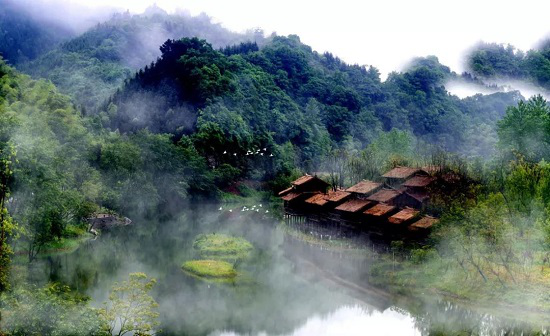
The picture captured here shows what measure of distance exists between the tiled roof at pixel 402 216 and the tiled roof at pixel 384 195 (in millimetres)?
5008

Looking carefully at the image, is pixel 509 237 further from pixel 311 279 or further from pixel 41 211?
pixel 41 211

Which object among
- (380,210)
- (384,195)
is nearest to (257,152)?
(384,195)

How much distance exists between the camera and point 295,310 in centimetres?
3728

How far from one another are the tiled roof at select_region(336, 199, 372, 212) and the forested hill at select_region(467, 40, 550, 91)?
118395 millimetres

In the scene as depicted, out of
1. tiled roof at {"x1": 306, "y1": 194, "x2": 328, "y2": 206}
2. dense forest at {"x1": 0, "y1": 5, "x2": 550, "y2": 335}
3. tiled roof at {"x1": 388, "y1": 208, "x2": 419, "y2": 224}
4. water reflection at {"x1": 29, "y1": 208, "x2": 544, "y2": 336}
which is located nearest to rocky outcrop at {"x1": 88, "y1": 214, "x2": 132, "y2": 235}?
dense forest at {"x1": 0, "y1": 5, "x2": 550, "y2": 335}

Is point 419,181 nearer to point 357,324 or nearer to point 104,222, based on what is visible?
point 357,324

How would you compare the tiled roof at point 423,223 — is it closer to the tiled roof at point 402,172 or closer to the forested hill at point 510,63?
the tiled roof at point 402,172

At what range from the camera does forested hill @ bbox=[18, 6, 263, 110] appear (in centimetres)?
13125

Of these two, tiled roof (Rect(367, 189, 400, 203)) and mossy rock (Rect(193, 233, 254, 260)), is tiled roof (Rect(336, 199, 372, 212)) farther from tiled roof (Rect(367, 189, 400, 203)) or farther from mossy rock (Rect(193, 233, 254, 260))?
mossy rock (Rect(193, 233, 254, 260))

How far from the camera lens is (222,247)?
5362 cm

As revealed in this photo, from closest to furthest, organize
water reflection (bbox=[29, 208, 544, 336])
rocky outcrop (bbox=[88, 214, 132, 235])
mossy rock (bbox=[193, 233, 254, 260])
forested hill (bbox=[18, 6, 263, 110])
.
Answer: water reflection (bbox=[29, 208, 544, 336]) < mossy rock (bbox=[193, 233, 254, 260]) < rocky outcrop (bbox=[88, 214, 132, 235]) < forested hill (bbox=[18, 6, 263, 110])

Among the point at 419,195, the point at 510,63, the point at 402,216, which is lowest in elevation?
the point at 402,216

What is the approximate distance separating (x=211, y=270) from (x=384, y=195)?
20282mm

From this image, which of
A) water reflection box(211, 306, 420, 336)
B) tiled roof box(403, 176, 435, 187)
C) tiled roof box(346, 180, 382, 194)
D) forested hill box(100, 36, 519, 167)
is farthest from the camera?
forested hill box(100, 36, 519, 167)
